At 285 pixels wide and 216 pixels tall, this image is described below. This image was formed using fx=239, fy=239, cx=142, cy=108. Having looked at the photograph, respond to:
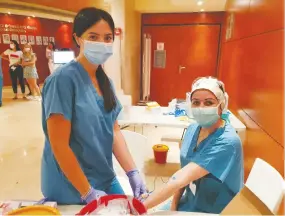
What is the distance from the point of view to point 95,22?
1075 mm

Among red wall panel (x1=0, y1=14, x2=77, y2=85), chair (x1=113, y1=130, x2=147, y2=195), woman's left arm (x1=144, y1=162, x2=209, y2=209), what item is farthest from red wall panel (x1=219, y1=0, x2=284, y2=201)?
red wall panel (x1=0, y1=14, x2=77, y2=85)

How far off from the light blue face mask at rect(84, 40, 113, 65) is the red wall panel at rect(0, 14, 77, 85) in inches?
304

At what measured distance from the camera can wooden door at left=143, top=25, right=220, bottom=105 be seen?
594cm

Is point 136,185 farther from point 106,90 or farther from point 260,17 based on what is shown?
point 260,17

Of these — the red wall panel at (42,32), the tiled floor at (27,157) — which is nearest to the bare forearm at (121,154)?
the tiled floor at (27,157)

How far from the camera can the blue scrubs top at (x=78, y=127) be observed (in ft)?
3.24

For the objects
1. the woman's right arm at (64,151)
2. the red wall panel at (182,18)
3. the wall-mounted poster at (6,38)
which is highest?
the red wall panel at (182,18)

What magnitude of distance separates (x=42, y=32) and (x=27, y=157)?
7.61 m

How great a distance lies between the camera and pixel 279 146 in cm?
146

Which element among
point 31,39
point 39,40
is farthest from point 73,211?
point 39,40

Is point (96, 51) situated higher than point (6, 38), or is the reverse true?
point (6, 38)

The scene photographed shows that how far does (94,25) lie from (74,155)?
586mm

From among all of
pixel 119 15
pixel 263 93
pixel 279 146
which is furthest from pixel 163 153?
pixel 119 15

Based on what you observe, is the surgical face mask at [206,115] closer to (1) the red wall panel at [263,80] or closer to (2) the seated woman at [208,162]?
(2) the seated woman at [208,162]
